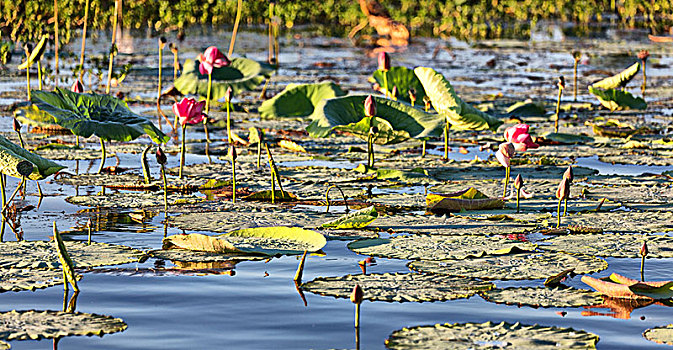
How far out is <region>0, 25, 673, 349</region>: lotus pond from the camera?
290 centimetres

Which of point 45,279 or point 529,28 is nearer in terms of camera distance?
point 45,279

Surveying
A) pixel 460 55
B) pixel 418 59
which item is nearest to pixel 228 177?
pixel 418 59

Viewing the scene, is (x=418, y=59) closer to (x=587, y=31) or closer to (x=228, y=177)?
(x=587, y=31)

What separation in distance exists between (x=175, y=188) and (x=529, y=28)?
1887 centimetres

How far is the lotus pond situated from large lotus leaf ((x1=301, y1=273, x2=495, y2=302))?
0.01 meters

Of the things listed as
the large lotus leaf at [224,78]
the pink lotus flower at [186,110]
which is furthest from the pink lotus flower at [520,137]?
the large lotus leaf at [224,78]

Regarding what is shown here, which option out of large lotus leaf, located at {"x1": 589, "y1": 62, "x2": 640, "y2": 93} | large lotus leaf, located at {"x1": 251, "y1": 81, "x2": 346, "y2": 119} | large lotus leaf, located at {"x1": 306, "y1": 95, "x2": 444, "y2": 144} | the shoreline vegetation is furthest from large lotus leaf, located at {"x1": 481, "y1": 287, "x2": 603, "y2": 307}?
the shoreline vegetation

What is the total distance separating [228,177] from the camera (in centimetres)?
534

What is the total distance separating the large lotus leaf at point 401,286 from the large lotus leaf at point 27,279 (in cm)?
77

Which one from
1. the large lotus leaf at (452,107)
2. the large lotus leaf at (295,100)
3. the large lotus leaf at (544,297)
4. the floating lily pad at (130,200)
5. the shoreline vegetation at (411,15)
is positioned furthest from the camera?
the shoreline vegetation at (411,15)

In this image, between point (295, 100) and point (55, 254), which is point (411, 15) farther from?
point (55, 254)

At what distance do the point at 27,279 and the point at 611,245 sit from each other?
2.02 meters

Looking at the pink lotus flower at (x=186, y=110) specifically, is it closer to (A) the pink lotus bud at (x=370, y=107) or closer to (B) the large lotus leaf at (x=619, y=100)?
(A) the pink lotus bud at (x=370, y=107)

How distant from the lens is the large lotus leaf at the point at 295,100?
7484 millimetres
